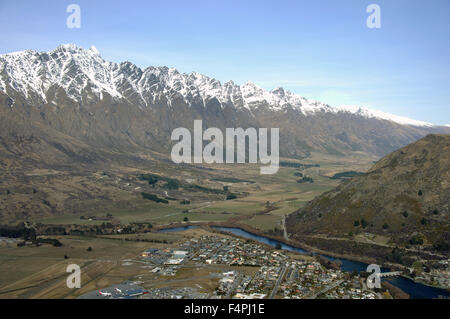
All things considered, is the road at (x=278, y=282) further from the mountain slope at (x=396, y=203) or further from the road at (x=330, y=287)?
the mountain slope at (x=396, y=203)

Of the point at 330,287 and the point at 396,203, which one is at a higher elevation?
the point at 396,203

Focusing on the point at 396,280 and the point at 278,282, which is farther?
the point at 396,280

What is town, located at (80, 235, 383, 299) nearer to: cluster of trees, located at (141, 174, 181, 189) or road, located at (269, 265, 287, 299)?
road, located at (269, 265, 287, 299)

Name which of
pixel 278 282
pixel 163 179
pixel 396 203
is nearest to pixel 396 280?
pixel 278 282

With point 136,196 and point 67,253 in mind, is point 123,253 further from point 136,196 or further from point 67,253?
point 136,196
